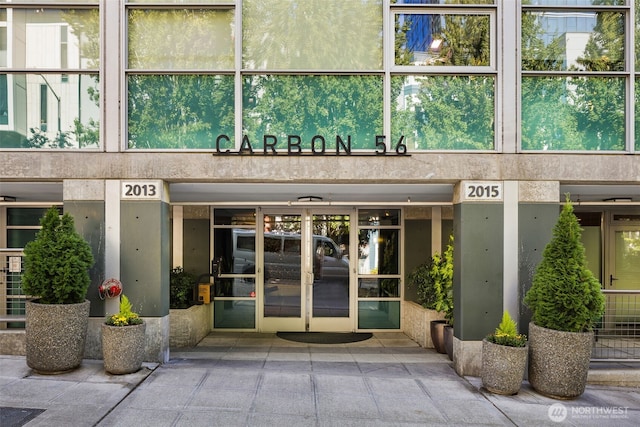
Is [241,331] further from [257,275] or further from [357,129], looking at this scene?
[357,129]

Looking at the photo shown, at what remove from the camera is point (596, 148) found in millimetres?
6727

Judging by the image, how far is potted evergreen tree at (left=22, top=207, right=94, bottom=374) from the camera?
5730 millimetres

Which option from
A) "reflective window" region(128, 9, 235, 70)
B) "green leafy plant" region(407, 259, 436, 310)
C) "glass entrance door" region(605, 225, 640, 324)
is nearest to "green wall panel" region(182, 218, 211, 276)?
"reflective window" region(128, 9, 235, 70)

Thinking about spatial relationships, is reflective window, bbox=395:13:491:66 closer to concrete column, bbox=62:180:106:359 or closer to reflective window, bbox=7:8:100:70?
reflective window, bbox=7:8:100:70

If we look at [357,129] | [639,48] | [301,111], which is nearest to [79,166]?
[301,111]

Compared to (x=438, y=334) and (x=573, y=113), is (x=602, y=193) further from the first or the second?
(x=438, y=334)

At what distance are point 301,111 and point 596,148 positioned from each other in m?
4.48

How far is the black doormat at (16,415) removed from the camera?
14.7ft

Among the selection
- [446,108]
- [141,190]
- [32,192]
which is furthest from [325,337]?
[32,192]

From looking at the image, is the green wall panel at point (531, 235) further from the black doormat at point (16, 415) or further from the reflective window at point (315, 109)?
the black doormat at point (16, 415)

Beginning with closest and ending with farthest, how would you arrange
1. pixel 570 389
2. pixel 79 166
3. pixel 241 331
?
pixel 570 389 → pixel 79 166 → pixel 241 331

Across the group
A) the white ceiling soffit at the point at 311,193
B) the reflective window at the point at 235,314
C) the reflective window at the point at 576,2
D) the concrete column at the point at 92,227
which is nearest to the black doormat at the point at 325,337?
the reflective window at the point at 235,314

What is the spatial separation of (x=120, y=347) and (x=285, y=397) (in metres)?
2.27

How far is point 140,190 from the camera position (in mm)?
6484
